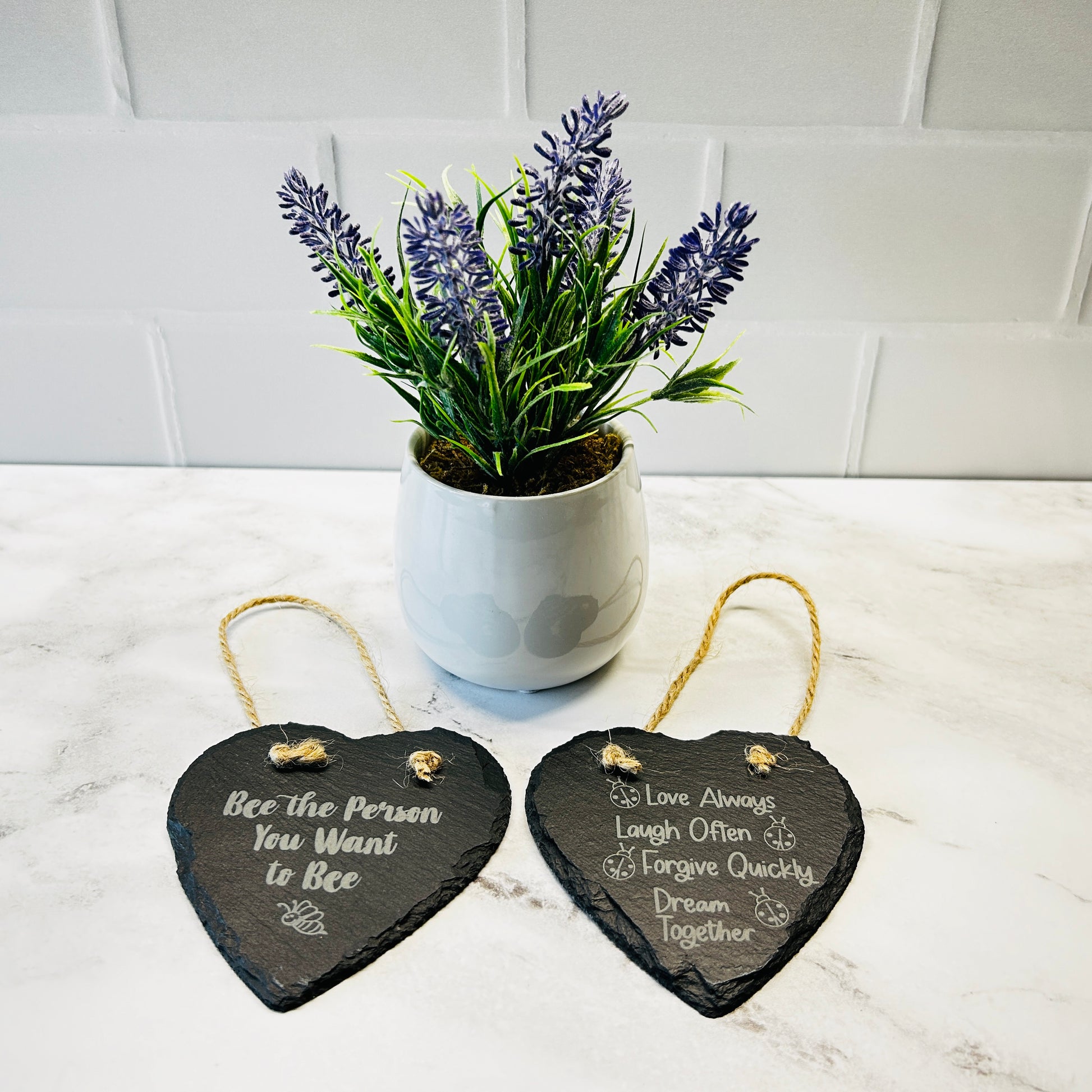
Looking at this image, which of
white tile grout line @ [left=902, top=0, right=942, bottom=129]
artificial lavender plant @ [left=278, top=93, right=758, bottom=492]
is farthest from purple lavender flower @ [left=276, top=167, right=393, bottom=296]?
white tile grout line @ [left=902, top=0, right=942, bottom=129]

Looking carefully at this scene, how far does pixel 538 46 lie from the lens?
821 millimetres

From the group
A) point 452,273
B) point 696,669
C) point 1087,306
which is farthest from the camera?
point 1087,306

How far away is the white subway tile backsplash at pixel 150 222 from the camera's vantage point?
2.85ft

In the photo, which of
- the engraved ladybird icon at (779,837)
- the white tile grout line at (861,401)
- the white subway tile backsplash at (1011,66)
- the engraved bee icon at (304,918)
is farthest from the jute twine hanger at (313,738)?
the white subway tile backsplash at (1011,66)

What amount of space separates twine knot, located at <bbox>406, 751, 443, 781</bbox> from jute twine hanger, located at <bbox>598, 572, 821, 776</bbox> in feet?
0.35

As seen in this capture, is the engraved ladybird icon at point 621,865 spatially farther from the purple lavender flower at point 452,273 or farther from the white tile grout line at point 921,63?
the white tile grout line at point 921,63

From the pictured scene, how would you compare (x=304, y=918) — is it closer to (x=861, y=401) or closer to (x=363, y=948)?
(x=363, y=948)

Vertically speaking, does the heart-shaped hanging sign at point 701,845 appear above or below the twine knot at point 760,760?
below

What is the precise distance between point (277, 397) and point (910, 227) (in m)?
0.65

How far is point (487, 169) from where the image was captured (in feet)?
2.85

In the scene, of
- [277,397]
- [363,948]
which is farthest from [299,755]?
[277,397]

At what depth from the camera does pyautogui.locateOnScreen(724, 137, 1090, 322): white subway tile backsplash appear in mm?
861

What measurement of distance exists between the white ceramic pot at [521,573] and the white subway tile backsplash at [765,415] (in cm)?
34

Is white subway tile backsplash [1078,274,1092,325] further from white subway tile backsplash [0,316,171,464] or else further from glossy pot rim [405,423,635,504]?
white subway tile backsplash [0,316,171,464]
